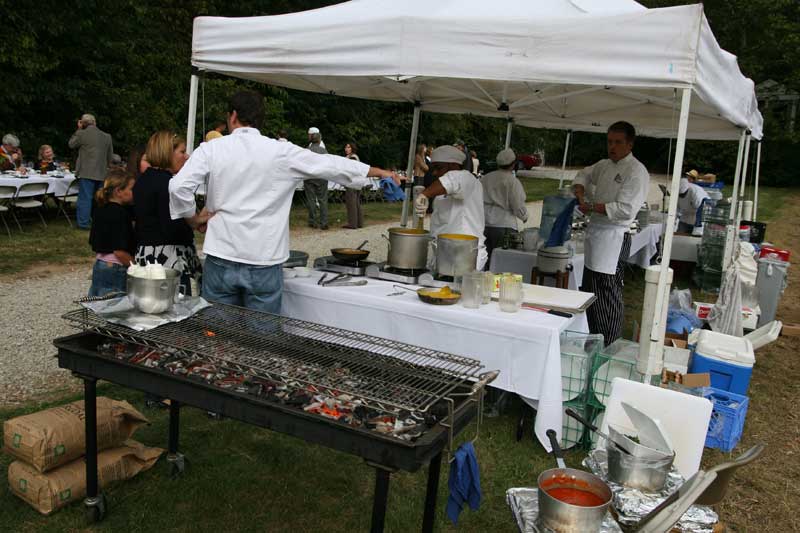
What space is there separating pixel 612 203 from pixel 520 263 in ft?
4.58

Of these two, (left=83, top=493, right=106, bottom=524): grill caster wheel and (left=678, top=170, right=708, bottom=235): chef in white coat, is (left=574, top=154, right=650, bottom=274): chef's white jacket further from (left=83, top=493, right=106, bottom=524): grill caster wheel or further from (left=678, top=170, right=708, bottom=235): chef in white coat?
(left=678, top=170, right=708, bottom=235): chef in white coat

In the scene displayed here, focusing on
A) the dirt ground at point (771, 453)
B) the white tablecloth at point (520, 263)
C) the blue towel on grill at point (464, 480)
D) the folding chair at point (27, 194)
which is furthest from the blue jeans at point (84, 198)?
the dirt ground at point (771, 453)

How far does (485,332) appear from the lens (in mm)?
3340

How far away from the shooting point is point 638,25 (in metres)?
3.06

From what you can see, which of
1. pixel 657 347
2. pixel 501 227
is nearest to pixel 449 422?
pixel 657 347

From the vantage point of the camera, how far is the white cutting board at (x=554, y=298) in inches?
140

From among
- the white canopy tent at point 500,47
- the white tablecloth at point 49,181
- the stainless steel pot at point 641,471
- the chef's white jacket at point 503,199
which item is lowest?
the stainless steel pot at point 641,471

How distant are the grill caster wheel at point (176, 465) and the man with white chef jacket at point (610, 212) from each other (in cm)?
332

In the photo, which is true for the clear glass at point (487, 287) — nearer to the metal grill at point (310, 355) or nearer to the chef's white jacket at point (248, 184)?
the chef's white jacket at point (248, 184)

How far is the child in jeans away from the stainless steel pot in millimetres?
2927

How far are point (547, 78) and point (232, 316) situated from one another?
78.8 inches

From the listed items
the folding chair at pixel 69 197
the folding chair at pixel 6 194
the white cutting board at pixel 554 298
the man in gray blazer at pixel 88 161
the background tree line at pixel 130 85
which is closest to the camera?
the white cutting board at pixel 554 298

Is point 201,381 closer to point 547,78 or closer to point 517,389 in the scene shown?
point 517,389

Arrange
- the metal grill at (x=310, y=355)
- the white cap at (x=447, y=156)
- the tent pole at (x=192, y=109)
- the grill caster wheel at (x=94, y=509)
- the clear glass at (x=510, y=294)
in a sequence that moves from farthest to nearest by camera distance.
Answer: the white cap at (x=447, y=156) < the tent pole at (x=192, y=109) < the clear glass at (x=510, y=294) < the grill caster wheel at (x=94, y=509) < the metal grill at (x=310, y=355)
